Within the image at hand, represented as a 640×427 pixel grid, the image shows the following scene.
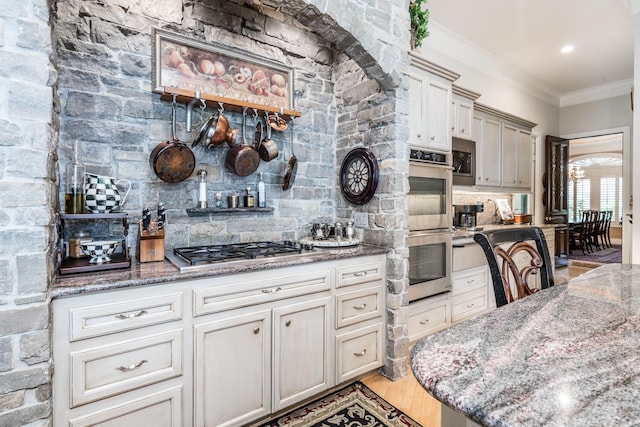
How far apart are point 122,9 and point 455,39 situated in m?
3.80

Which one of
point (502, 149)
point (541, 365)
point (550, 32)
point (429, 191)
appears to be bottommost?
point (541, 365)

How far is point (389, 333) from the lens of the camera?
2.44 metres

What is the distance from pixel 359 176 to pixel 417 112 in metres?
0.85

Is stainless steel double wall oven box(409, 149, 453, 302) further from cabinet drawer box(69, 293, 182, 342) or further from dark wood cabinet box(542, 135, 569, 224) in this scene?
dark wood cabinet box(542, 135, 569, 224)

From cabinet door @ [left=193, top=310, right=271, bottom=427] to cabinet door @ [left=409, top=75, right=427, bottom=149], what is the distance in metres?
1.99

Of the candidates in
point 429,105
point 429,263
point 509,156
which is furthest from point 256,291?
point 509,156

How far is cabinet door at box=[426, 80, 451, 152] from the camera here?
3.02 metres

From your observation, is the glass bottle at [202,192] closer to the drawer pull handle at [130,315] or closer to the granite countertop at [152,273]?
the granite countertop at [152,273]

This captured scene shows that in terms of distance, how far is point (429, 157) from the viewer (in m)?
3.01

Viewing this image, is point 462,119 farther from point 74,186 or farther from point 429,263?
point 74,186

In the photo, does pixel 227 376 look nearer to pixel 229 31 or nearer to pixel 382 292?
pixel 382 292

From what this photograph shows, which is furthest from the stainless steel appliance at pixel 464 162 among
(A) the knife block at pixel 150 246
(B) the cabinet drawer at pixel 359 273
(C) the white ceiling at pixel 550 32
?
(A) the knife block at pixel 150 246

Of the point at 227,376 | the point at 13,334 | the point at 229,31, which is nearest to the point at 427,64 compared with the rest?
the point at 229,31

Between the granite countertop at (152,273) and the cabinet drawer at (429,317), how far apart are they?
3.88 feet
